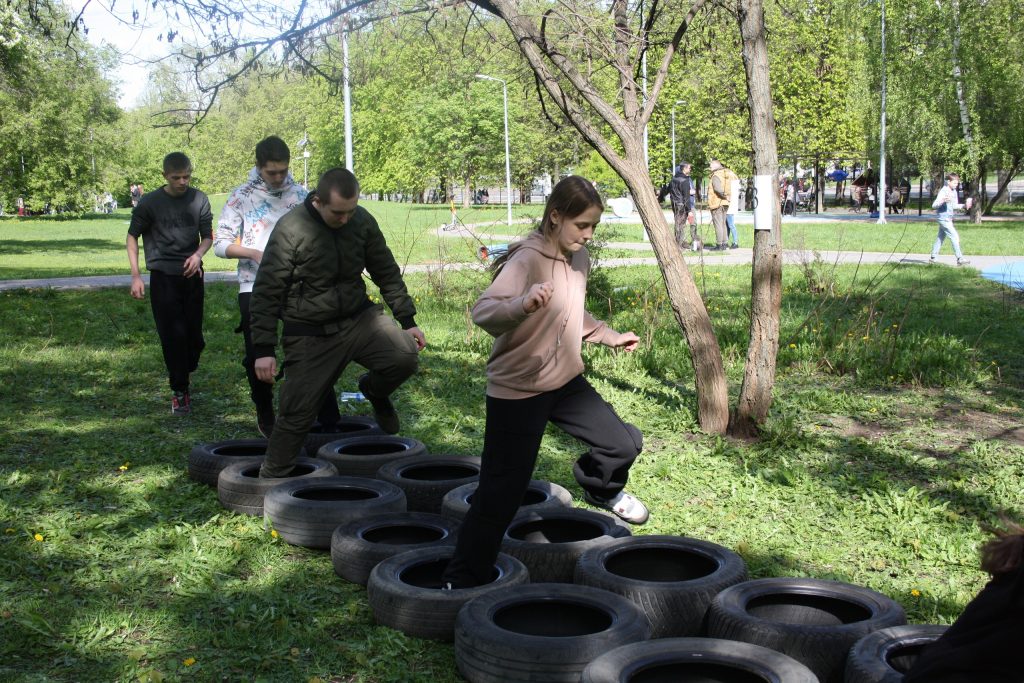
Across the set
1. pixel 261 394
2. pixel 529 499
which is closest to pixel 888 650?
pixel 529 499

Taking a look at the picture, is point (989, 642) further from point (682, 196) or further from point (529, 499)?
point (682, 196)

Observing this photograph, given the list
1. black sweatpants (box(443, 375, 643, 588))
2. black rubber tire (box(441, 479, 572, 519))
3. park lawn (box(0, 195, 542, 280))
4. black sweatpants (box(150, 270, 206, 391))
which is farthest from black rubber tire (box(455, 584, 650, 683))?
park lawn (box(0, 195, 542, 280))

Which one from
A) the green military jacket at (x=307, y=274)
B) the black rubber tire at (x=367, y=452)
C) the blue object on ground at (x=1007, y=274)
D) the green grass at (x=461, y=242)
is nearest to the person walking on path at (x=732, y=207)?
the green grass at (x=461, y=242)

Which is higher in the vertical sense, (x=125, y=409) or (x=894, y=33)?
(x=894, y=33)

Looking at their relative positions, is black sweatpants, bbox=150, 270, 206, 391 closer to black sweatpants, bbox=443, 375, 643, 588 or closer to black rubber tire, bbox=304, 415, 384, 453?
black rubber tire, bbox=304, 415, 384, 453

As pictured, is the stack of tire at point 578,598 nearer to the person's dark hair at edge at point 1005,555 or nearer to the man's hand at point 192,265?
the person's dark hair at edge at point 1005,555

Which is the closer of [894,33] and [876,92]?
[894,33]

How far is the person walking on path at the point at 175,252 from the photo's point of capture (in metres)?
7.86

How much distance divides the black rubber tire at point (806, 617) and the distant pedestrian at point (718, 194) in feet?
64.7

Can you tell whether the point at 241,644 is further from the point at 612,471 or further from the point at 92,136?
the point at 92,136

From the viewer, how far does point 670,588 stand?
402 cm

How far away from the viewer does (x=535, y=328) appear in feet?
13.2

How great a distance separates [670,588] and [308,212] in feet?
9.22

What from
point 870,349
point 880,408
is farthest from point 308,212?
point 870,349
